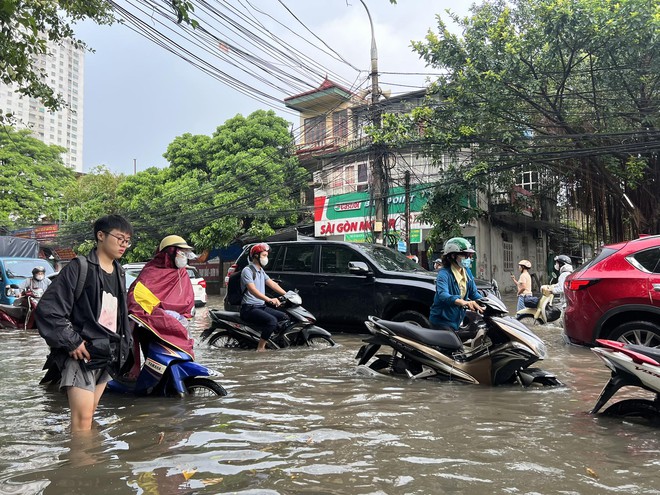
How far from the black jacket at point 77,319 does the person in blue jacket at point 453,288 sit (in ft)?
10.1

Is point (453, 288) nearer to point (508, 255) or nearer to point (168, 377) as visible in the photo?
point (168, 377)

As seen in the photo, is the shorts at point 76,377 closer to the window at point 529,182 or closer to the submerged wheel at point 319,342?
the submerged wheel at point 319,342

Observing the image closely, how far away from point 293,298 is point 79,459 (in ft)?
14.7

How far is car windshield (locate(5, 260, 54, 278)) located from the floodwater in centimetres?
1013

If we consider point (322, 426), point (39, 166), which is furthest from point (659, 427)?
point (39, 166)

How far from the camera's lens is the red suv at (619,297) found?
6160mm

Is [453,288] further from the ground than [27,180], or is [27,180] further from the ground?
[27,180]

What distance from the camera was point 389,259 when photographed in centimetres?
934

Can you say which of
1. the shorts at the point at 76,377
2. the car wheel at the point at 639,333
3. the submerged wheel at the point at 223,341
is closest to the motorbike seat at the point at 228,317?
the submerged wheel at the point at 223,341

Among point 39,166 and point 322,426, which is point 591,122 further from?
point 39,166

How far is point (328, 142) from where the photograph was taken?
28.2 meters

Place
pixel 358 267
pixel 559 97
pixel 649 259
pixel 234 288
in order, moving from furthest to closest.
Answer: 1. pixel 559 97
2. pixel 234 288
3. pixel 358 267
4. pixel 649 259

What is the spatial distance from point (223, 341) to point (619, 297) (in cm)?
555

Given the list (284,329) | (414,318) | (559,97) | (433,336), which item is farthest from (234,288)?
(559,97)
